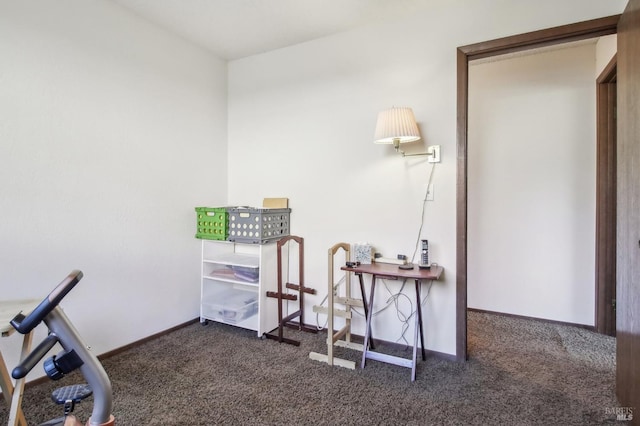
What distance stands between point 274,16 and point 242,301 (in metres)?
2.37

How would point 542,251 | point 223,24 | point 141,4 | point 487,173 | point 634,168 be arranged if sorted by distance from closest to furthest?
1. point 634,168
2. point 141,4
3. point 223,24
4. point 542,251
5. point 487,173

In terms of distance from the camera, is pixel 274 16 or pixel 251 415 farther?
pixel 274 16

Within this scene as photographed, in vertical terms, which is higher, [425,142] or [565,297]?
[425,142]

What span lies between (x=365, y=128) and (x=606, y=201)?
7.00 feet

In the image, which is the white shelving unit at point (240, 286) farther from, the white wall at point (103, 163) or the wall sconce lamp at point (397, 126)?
the wall sconce lamp at point (397, 126)

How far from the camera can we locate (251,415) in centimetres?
177

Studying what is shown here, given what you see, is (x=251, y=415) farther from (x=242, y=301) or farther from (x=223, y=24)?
(x=223, y=24)

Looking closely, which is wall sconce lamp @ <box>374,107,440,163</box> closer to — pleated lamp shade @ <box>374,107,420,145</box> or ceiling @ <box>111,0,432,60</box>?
pleated lamp shade @ <box>374,107,420,145</box>

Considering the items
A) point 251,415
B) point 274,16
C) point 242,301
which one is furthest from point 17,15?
point 251,415

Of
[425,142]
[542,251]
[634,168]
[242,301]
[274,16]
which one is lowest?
[242,301]

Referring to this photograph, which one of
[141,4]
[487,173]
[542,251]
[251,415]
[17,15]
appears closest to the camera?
[251,415]

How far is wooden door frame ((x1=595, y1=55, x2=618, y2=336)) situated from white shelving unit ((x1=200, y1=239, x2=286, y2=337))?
111 inches

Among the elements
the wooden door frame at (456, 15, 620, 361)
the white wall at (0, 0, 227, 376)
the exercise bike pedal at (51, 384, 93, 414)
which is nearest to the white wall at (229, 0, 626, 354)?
the wooden door frame at (456, 15, 620, 361)

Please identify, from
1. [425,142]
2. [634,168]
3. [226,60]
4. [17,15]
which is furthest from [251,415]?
[226,60]
